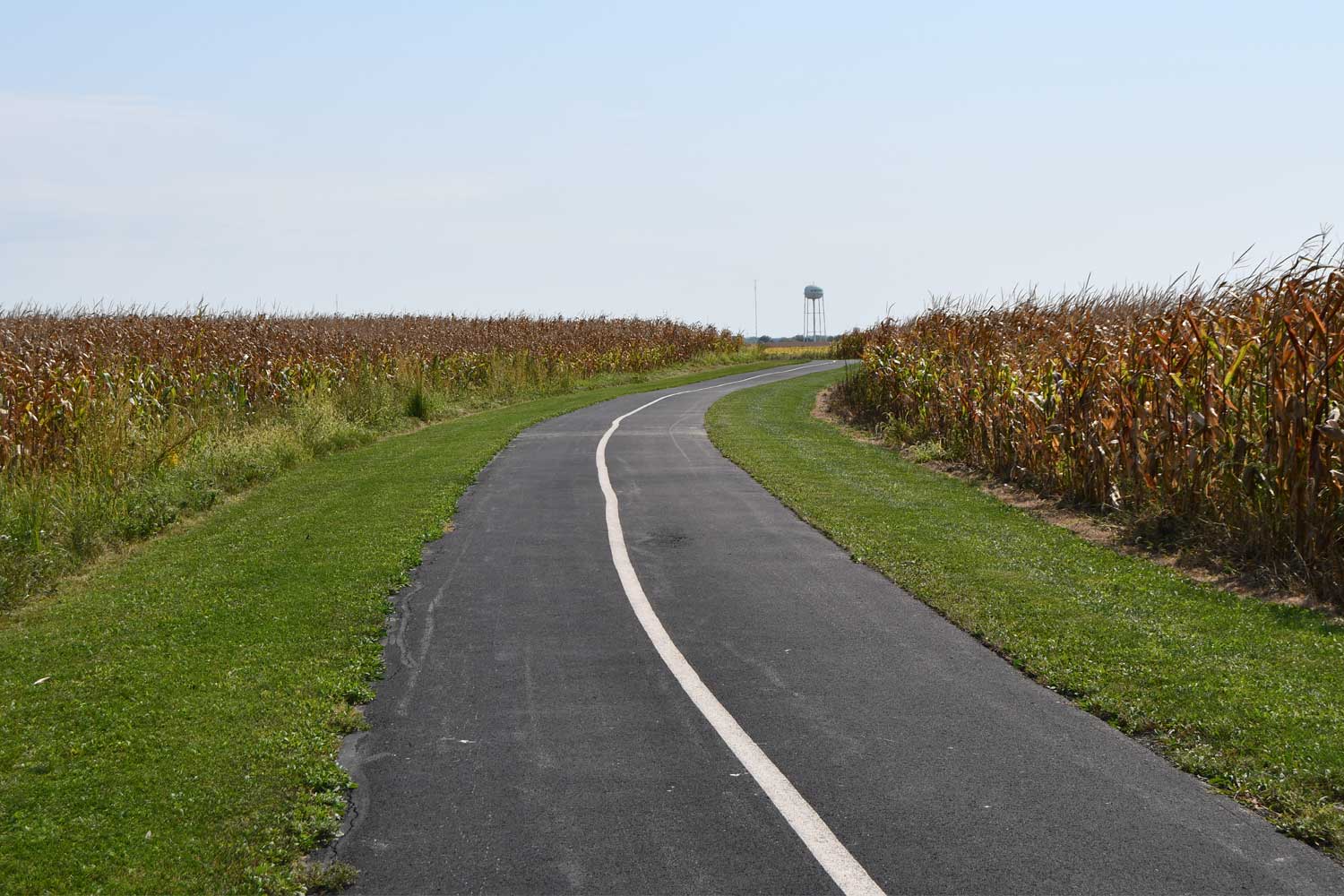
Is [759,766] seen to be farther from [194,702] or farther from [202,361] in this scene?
[202,361]

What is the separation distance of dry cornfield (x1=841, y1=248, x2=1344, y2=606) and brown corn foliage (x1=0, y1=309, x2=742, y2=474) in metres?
12.4

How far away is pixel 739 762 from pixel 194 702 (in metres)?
3.29

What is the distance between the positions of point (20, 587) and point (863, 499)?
367 inches

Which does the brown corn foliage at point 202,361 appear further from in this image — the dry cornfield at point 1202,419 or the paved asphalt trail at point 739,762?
the dry cornfield at point 1202,419

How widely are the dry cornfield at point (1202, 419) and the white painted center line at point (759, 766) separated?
542 centimetres

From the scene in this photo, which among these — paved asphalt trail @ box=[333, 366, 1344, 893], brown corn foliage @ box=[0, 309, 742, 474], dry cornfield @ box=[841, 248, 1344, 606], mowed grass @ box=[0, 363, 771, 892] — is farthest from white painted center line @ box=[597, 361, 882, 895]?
brown corn foliage @ box=[0, 309, 742, 474]

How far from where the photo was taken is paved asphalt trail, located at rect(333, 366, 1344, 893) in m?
4.50

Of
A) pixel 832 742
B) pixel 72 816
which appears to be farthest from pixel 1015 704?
pixel 72 816

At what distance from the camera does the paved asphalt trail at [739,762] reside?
4504mm

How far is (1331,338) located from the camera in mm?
9547

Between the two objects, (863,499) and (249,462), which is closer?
(863,499)

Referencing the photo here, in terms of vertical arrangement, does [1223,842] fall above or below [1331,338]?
below

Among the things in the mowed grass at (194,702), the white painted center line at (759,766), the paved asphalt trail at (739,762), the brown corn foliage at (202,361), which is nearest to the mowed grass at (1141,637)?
the paved asphalt trail at (739,762)

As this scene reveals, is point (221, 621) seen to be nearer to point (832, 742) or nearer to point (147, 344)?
point (832, 742)
